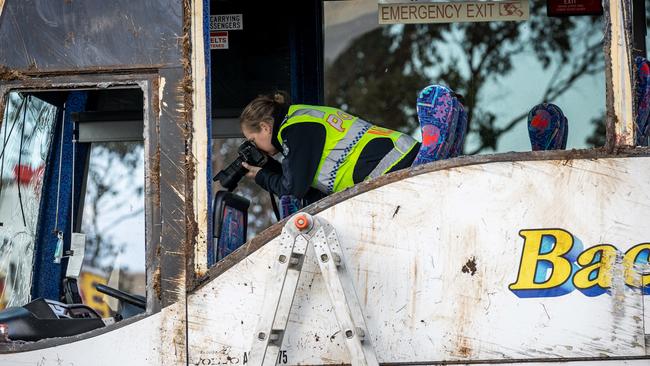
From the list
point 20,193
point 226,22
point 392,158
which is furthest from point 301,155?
point 226,22

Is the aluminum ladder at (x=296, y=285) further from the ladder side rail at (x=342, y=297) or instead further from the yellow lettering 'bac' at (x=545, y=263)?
the yellow lettering 'bac' at (x=545, y=263)

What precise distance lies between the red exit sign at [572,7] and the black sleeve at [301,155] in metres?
2.31

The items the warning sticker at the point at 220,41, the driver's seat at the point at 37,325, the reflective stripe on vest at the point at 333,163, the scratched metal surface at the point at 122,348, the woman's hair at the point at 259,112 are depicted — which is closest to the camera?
the scratched metal surface at the point at 122,348

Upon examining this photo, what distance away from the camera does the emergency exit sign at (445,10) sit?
5.11 metres

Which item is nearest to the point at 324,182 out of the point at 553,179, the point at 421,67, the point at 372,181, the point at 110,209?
the point at 372,181

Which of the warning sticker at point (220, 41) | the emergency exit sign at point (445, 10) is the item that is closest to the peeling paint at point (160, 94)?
the emergency exit sign at point (445, 10)

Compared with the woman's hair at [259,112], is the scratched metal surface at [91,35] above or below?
above

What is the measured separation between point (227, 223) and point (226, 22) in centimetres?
178

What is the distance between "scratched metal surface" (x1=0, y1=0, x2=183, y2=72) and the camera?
3555 mm

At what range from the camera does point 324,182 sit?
167 inches

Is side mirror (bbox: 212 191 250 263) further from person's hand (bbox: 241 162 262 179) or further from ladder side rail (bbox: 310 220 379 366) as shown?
ladder side rail (bbox: 310 220 379 366)

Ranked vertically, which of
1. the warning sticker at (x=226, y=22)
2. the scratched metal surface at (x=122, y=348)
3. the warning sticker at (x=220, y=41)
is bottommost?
the scratched metal surface at (x=122, y=348)

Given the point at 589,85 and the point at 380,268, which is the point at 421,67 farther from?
the point at 380,268

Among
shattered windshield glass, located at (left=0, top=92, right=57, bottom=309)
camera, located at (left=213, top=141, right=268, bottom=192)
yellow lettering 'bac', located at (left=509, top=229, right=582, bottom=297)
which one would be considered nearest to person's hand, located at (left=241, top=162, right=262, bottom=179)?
camera, located at (left=213, top=141, right=268, bottom=192)
